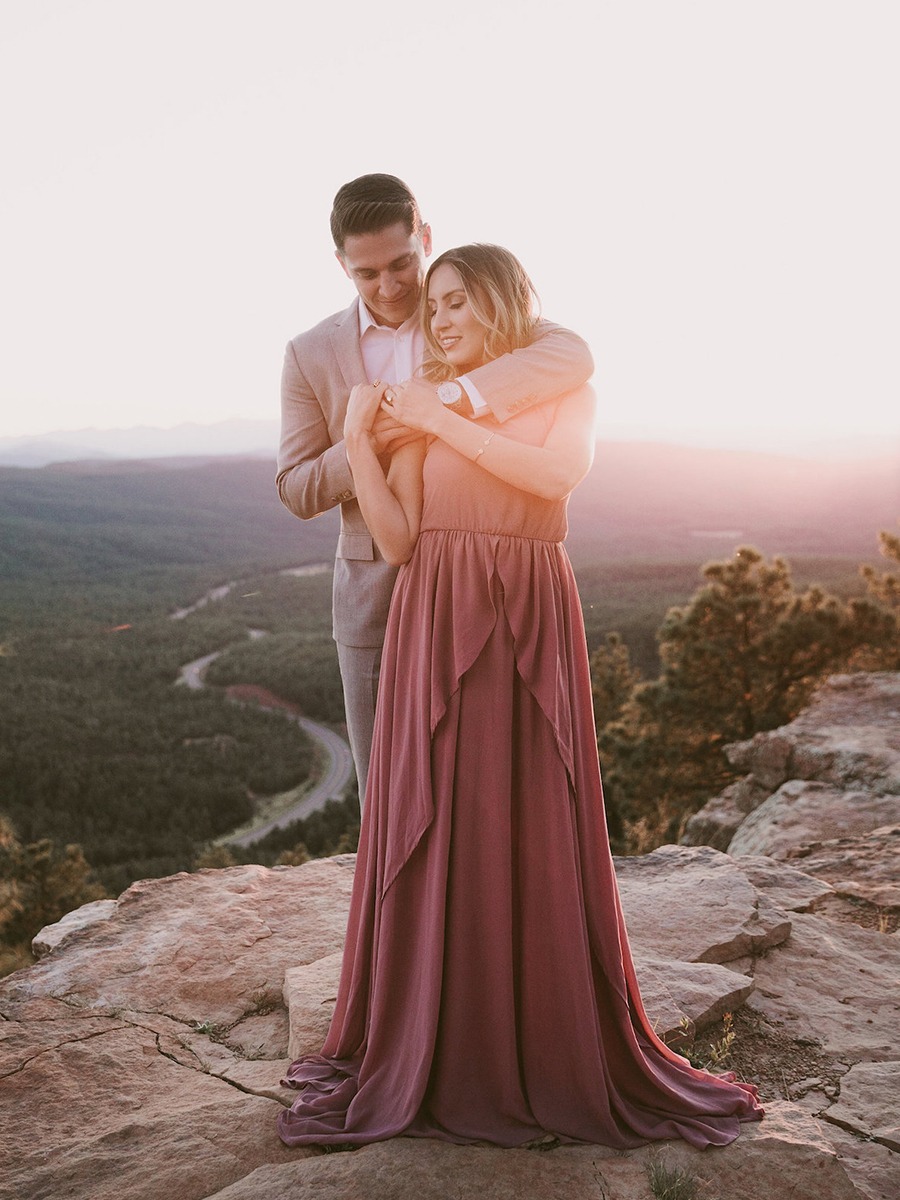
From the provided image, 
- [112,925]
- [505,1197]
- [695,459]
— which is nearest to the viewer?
[505,1197]

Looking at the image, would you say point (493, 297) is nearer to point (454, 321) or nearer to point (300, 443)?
point (454, 321)

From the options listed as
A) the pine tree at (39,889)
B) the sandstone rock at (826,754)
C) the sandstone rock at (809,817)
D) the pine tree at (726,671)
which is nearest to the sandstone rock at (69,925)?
the sandstone rock at (809,817)

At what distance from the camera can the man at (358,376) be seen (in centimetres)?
227

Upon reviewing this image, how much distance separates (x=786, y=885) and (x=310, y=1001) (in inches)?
88.0

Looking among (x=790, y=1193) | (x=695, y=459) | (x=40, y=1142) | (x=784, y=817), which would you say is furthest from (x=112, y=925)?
(x=695, y=459)

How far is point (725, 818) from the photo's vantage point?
22.9ft

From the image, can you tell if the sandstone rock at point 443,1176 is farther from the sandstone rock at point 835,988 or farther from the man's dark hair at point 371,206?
the man's dark hair at point 371,206

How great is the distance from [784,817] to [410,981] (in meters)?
4.03

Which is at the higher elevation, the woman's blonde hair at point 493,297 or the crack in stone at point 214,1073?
the woman's blonde hair at point 493,297

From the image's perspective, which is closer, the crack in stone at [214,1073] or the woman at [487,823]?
the woman at [487,823]

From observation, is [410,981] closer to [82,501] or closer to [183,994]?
[183,994]

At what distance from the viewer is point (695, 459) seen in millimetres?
84625

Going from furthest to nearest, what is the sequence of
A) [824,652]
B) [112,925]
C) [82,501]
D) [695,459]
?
[82,501]
[695,459]
[824,652]
[112,925]

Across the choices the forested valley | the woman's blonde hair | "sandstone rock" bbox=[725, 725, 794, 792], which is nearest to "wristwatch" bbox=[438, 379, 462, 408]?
the woman's blonde hair
